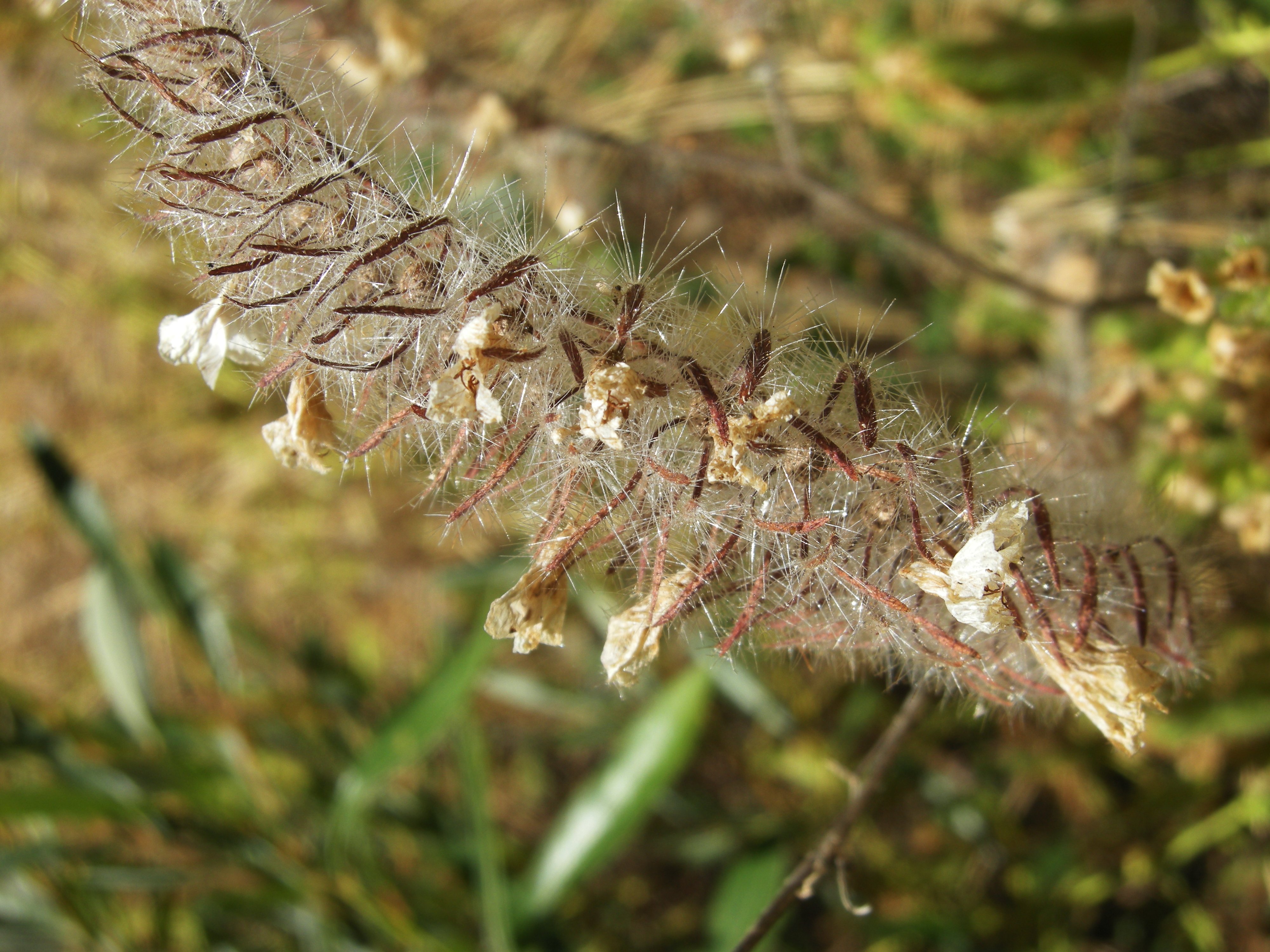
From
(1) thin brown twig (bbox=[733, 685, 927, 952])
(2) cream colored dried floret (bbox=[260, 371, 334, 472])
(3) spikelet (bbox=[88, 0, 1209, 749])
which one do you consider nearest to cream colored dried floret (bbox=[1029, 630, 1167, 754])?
(3) spikelet (bbox=[88, 0, 1209, 749])

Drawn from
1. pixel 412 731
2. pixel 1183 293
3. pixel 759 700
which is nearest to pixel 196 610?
pixel 412 731

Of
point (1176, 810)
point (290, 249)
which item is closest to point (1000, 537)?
point (290, 249)

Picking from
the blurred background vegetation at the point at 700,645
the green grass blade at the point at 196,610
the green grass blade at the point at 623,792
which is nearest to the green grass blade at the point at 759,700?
the blurred background vegetation at the point at 700,645

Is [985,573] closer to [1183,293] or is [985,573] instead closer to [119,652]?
[1183,293]

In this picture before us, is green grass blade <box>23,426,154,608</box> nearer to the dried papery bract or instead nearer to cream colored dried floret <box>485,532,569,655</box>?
cream colored dried floret <box>485,532,569,655</box>

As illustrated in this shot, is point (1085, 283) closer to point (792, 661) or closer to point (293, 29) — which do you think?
point (792, 661)

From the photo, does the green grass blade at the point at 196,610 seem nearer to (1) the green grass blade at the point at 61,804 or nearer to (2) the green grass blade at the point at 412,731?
(1) the green grass blade at the point at 61,804
